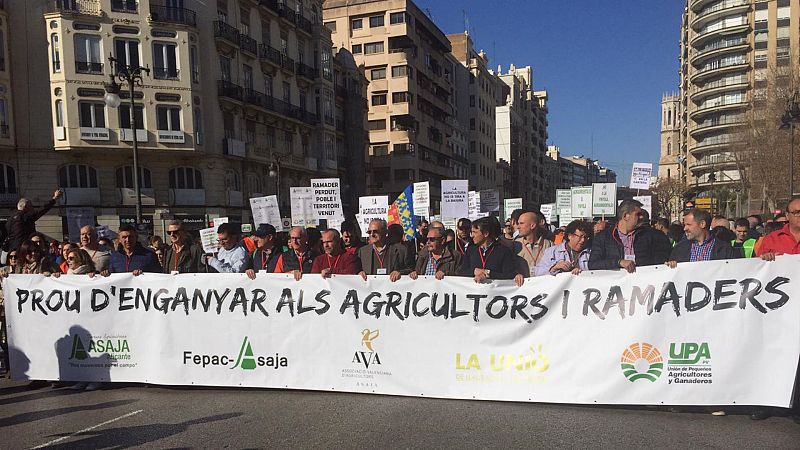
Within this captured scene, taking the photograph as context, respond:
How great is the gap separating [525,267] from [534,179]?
107 m

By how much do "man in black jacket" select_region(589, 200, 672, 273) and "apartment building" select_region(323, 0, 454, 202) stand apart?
46707mm

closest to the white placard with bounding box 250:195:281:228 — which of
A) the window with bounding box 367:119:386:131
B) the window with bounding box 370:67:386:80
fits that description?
the window with bounding box 367:119:386:131

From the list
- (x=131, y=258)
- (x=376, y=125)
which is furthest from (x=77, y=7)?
(x=376, y=125)

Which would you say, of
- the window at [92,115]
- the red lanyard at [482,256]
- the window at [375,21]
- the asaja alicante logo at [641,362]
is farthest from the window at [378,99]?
the asaja alicante logo at [641,362]

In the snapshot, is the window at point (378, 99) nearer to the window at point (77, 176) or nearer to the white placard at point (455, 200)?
the window at point (77, 176)

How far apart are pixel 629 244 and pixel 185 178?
29105mm

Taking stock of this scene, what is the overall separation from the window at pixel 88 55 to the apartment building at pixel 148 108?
5cm

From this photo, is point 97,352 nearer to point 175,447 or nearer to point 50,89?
point 175,447

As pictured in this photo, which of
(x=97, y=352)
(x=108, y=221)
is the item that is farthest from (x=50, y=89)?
(x=97, y=352)

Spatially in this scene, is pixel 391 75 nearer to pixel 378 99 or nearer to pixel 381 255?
pixel 378 99

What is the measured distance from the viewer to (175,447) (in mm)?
4414

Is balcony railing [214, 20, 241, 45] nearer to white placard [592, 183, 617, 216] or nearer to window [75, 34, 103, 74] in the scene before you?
window [75, 34, 103, 74]

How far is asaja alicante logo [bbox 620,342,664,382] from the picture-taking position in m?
4.80

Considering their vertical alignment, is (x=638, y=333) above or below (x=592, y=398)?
above
